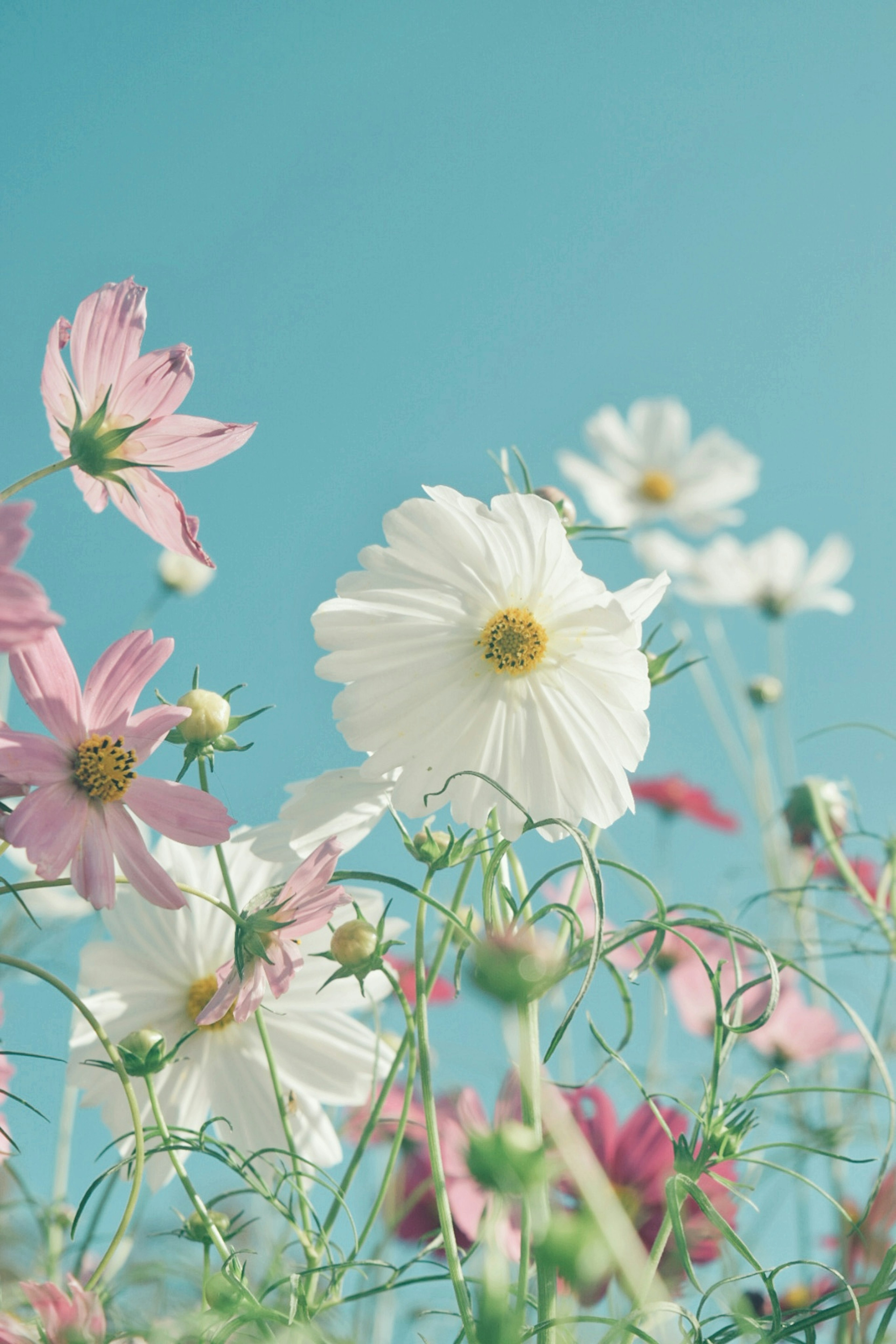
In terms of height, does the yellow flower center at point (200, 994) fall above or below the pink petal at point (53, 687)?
below

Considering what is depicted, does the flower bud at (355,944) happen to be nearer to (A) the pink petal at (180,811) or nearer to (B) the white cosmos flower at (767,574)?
(A) the pink petal at (180,811)

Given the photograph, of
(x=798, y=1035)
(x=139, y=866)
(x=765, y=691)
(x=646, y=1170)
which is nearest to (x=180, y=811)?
(x=139, y=866)

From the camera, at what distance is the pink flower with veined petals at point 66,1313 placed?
302mm

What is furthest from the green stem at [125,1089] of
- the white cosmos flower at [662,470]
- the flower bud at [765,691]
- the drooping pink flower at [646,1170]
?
the white cosmos flower at [662,470]

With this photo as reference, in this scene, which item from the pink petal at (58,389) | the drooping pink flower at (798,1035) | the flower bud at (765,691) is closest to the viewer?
the pink petal at (58,389)

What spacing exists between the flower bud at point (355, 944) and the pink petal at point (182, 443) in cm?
18

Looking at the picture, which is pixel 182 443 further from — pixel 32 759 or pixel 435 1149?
pixel 435 1149

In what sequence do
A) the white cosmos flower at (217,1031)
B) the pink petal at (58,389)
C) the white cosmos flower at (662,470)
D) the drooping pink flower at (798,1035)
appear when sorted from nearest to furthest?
the pink petal at (58,389) → the white cosmos flower at (217,1031) → the drooping pink flower at (798,1035) → the white cosmos flower at (662,470)

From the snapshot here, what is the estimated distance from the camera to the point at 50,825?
33 cm

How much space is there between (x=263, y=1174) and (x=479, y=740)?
0.69ft

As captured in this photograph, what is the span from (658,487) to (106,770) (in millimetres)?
1974

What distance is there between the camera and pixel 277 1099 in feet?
1.20

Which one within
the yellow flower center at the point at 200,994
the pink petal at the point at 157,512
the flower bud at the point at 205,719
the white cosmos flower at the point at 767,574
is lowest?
the yellow flower center at the point at 200,994

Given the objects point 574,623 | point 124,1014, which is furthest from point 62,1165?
point 574,623
